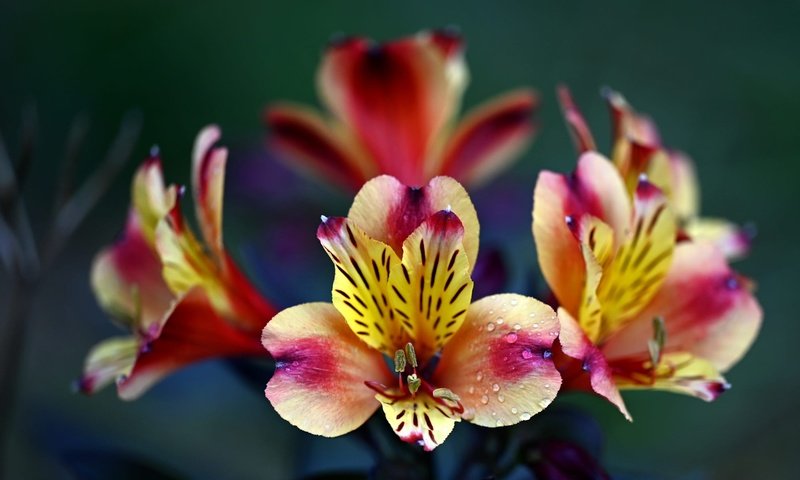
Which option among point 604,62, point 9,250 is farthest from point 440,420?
point 604,62

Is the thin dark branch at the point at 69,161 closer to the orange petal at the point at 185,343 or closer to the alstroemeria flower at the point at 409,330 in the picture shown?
the orange petal at the point at 185,343

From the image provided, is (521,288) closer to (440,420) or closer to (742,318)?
(742,318)

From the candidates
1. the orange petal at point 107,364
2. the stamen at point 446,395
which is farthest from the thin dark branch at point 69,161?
the stamen at point 446,395

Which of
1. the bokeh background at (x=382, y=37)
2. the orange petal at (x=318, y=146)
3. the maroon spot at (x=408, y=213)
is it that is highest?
the maroon spot at (x=408, y=213)

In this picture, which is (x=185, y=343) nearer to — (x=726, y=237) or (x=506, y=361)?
(x=506, y=361)

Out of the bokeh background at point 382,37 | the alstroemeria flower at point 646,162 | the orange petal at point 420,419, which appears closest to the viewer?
the orange petal at point 420,419

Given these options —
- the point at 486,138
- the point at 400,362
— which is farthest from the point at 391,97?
the point at 400,362

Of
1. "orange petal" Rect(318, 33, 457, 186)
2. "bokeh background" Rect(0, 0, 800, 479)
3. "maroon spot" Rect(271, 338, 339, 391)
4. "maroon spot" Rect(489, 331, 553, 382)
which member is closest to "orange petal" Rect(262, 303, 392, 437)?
"maroon spot" Rect(271, 338, 339, 391)
